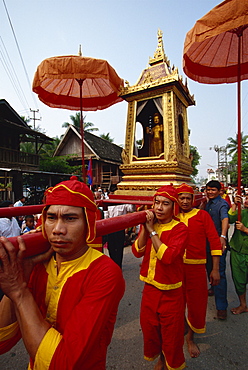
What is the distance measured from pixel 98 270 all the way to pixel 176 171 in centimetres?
295

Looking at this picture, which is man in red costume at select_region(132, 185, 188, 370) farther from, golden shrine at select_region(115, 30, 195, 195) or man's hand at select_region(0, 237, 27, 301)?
golden shrine at select_region(115, 30, 195, 195)

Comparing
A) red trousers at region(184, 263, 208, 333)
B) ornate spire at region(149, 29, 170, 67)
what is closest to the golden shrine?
ornate spire at region(149, 29, 170, 67)

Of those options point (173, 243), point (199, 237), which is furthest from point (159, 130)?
point (173, 243)

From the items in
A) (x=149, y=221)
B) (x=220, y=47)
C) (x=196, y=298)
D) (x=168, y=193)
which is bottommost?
(x=196, y=298)

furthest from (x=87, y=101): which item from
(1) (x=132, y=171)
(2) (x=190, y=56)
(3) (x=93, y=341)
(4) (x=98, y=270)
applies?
(3) (x=93, y=341)

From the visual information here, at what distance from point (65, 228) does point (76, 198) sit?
0.14 metres

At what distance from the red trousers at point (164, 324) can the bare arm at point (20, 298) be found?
4.23ft

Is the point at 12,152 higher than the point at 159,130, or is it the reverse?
the point at 12,152

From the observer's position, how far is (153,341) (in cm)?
189

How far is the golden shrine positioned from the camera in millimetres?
3654

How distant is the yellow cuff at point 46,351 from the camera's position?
→ 2.46 ft

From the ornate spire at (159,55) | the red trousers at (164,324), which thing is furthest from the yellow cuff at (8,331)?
the ornate spire at (159,55)

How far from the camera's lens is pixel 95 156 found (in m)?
16.8

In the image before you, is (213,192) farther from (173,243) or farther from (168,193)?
(173,243)
